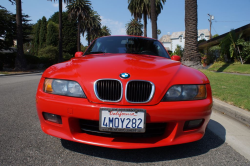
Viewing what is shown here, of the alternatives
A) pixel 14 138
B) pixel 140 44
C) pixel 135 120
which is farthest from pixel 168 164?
pixel 140 44

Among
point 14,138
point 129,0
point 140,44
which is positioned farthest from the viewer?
point 129,0

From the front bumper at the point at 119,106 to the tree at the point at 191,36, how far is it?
29.3ft

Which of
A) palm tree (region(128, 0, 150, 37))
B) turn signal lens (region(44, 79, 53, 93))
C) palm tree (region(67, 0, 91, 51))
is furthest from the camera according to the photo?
palm tree (region(67, 0, 91, 51))

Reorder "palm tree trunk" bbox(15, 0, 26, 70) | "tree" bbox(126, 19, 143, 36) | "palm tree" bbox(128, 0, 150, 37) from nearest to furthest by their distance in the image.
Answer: "palm tree trunk" bbox(15, 0, 26, 70) → "palm tree" bbox(128, 0, 150, 37) → "tree" bbox(126, 19, 143, 36)

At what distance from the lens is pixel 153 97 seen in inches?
75.5

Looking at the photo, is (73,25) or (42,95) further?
(73,25)

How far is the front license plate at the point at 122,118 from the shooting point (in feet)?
5.92

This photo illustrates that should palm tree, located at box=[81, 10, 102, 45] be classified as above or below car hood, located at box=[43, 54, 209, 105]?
above

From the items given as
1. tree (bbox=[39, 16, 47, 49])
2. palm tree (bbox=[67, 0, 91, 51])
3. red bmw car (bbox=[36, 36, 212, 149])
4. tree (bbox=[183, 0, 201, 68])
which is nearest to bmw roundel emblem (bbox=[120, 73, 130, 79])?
red bmw car (bbox=[36, 36, 212, 149])

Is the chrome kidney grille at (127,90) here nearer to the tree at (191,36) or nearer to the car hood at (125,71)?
the car hood at (125,71)

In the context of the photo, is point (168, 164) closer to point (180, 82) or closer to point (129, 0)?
point (180, 82)

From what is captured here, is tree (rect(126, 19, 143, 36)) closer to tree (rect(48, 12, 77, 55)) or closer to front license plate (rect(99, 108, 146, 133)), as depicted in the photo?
tree (rect(48, 12, 77, 55))

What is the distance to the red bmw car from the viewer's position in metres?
1.83

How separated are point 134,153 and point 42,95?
111 centimetres
